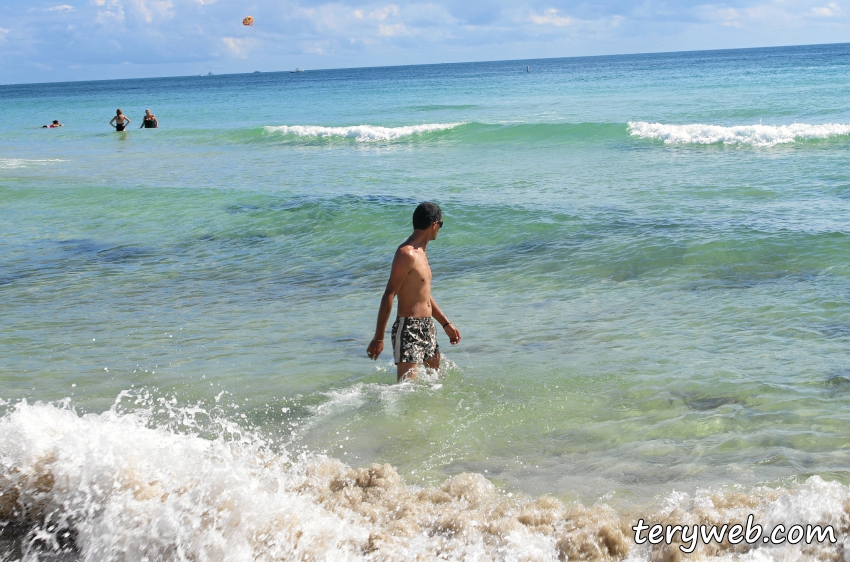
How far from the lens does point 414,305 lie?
5.54m

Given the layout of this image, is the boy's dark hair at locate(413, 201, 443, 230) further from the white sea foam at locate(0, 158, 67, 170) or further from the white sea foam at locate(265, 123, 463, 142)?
the white sea foam at locate(265, 123, 463, 142)

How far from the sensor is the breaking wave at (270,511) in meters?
3.40

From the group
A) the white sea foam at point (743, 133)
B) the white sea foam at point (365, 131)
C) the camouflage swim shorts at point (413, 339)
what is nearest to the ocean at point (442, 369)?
the camouflage swim shorts at point (413, 339)

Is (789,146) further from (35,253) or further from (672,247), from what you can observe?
(35,253)

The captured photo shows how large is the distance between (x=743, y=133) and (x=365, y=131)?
13.2 metres

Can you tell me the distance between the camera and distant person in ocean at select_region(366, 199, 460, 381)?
17.6 feet

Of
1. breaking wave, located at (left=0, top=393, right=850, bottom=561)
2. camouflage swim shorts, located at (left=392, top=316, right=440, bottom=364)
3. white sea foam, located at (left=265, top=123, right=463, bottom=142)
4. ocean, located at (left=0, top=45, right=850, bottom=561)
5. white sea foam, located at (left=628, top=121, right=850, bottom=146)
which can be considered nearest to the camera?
breaking wave, located at (left=0, top=393, right=850, bottom=561)

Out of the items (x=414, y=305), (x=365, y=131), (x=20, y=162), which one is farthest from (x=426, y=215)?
(x=365, y=131)

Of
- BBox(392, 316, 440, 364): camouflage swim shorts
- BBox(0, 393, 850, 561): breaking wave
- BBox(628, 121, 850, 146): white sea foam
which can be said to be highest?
BBox(628, 121, 850, 146): white sea foam

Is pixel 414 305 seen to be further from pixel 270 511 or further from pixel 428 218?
pixel 270 511

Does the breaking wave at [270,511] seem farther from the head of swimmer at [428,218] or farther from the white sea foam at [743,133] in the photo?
the white sea foam at [743,133]

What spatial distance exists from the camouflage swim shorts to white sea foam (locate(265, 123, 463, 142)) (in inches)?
818

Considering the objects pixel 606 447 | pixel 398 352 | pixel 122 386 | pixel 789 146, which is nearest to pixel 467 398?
pixel 398 352

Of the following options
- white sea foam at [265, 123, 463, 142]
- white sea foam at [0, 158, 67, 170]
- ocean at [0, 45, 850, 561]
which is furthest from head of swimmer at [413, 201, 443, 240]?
white sea foam at [265, 123, 463, 142]
